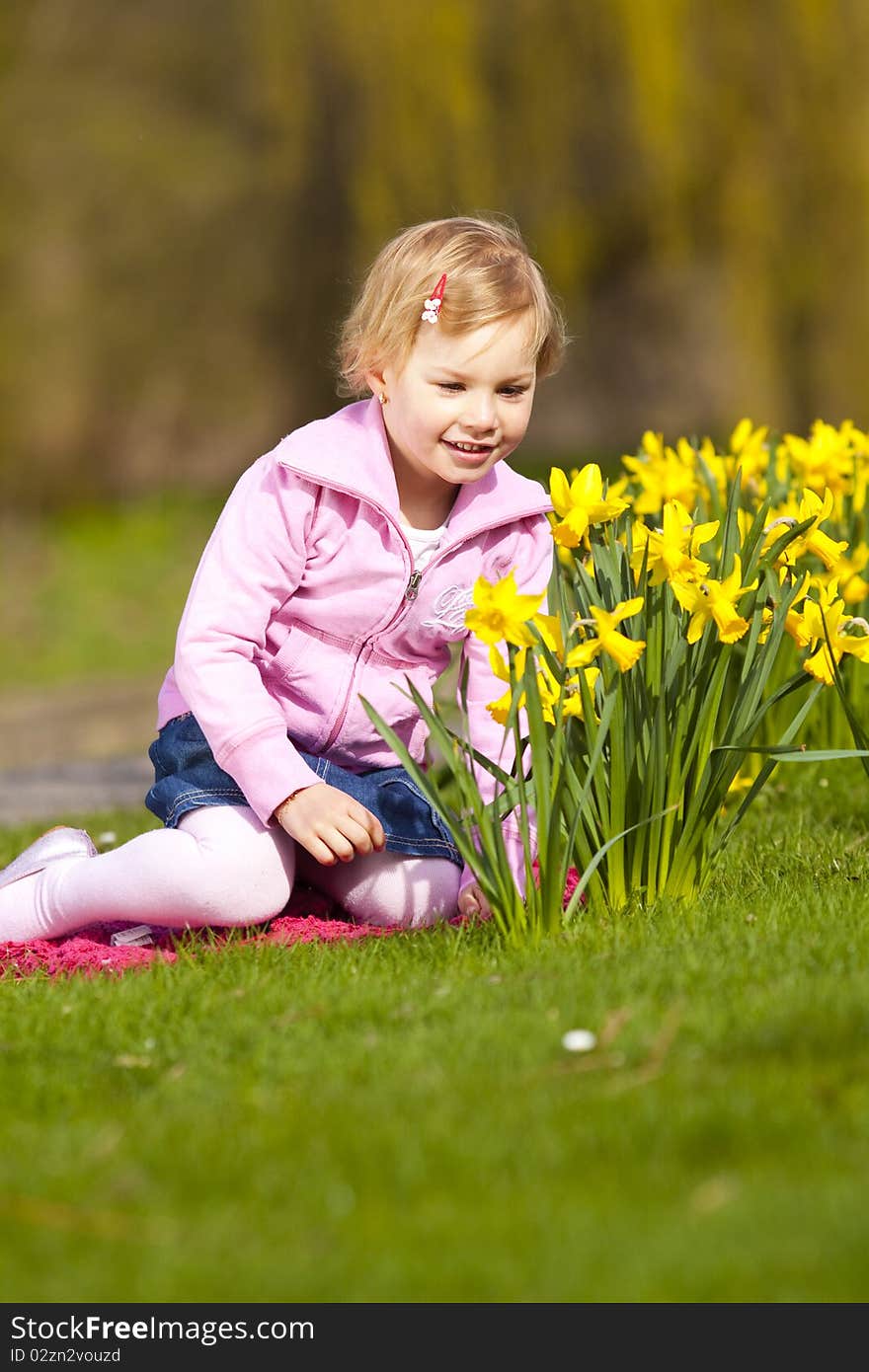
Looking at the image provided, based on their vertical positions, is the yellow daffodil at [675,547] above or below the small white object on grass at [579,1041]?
above

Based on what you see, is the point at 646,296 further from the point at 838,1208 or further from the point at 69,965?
the point at 838,1208

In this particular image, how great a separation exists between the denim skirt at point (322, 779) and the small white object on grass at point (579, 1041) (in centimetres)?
92

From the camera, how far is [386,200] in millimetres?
11711

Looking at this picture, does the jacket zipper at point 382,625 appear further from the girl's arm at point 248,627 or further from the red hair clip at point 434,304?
the red hair clip at point 434,304

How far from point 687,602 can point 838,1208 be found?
41.2 inches

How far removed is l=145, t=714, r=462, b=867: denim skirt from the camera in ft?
9.28

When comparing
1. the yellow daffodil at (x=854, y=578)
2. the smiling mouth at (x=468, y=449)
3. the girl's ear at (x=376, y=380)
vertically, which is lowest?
the yellow daffodil at (x=854, y=578)

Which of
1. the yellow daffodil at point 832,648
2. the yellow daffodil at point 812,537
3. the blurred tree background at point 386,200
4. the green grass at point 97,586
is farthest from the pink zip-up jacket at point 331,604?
the blurred tree background at point 386,200

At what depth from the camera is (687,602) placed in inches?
93.7

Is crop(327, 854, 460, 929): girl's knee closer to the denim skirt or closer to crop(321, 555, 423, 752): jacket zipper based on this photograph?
the denim skirt

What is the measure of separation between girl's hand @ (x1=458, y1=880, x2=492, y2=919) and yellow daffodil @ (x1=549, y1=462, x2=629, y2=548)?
63 centimetres

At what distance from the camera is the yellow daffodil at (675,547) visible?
7.85 ft

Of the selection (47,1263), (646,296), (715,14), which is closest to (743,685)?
(47,1263)

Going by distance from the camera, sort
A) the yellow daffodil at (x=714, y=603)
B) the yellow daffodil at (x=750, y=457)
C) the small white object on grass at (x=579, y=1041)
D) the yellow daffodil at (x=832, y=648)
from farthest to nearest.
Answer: the yellow daffodil at (x=750, y=457) → the yellow daffodil at (x=832, y=648) → the yellow daffodil at (x=714, y=603) → the small white object on grass at (x=579, y=1041)
